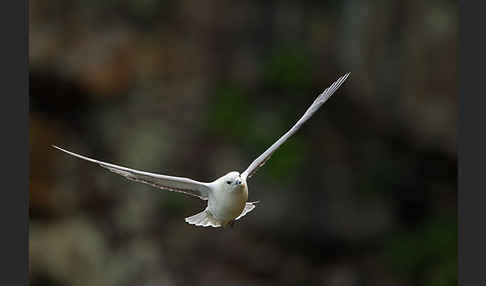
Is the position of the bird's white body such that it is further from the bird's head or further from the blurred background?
the blurred background

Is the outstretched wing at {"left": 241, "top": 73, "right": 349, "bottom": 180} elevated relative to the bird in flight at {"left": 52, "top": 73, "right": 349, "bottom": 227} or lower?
elevated

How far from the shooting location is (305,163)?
4.10m

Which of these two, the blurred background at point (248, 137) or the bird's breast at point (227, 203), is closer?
the bird's breast at point (227, 203)

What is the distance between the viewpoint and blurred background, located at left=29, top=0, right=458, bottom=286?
3.97 metres

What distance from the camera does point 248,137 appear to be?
4.05 m

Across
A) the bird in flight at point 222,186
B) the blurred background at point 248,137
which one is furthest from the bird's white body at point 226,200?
the blurred background at point 248,137

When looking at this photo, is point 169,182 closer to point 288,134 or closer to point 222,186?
point 222,186

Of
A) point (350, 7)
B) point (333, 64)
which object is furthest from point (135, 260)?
point (350, 7)

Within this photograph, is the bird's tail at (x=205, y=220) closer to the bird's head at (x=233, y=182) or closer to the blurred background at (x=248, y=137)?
the bird's head at (x=233, y=182)

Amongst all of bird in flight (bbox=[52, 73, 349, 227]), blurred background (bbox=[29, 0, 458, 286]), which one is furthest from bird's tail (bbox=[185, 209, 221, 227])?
blurred background (bbox=[29, 0, 458, 286])

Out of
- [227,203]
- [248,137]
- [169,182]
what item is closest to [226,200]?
[227,203]

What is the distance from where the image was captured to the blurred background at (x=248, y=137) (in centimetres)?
397

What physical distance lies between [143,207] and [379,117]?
133 centimetres

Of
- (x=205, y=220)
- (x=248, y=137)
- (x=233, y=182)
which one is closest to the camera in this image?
(x=233, y=182)
